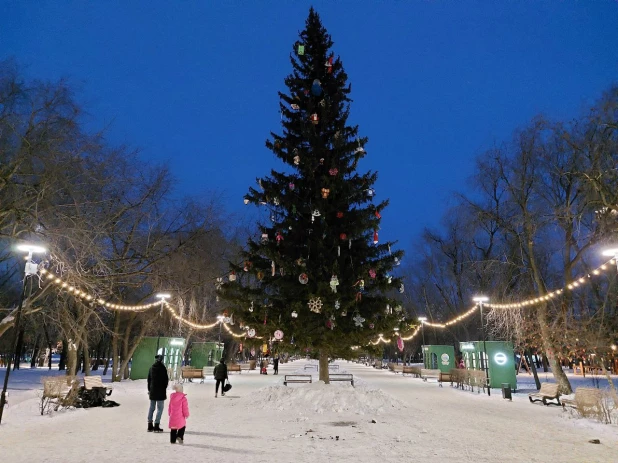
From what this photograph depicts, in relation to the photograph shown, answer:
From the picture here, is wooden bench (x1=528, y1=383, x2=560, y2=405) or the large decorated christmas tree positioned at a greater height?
the large decorated christmas tree

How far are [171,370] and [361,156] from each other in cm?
2043

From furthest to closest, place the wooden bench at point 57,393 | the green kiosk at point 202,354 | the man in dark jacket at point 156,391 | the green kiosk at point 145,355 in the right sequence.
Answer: the green kiosk at point 202,354, the green kiosk at point 145,355, the wooden bench at point 57,393, the man in dark jacket at point 156,391

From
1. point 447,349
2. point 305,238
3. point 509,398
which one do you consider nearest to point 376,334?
point 305,238

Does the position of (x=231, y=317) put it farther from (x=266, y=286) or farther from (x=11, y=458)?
(x=11, y=458)

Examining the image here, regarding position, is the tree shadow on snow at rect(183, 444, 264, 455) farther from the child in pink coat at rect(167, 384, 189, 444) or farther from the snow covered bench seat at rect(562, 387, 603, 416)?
the snow covered bench seat at rect(562, 387, 603, 416)

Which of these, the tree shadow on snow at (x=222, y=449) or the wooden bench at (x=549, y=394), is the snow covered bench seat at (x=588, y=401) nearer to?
the wooden bench at (x=549, y=394)

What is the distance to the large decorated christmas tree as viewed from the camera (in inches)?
703

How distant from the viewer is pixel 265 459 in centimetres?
821

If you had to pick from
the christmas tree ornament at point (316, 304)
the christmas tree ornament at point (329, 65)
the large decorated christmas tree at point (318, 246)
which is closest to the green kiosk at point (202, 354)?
the large decorated christmas tree at point (318, 246)

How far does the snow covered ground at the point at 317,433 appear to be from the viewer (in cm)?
855

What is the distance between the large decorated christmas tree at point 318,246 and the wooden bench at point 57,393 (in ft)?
20.3

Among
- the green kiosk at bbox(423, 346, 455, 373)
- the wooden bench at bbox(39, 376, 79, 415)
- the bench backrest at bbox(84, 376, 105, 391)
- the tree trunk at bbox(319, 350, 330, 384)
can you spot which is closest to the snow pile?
the tree trunk at bbox(319, 350, 330, 384)

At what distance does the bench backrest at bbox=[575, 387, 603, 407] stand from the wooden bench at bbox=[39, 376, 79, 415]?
52.6 ft

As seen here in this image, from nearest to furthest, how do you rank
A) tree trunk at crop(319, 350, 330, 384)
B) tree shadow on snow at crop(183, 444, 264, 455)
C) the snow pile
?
tree shadow on snow at crop(183, 444, 264, 455)
the snow pile
tree trunk at crop(319, 350, 330, 384)
